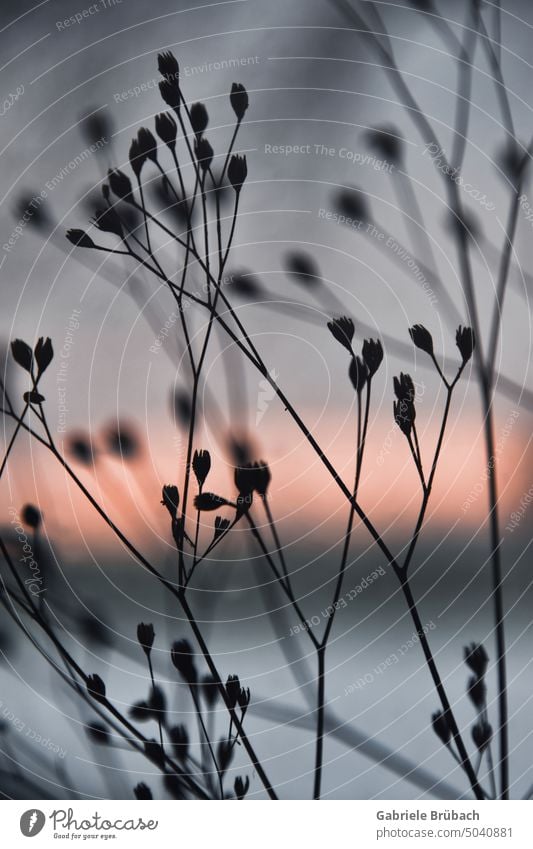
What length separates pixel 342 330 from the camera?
47 cm

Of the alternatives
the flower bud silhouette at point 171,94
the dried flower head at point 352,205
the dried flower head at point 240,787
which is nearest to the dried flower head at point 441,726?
the dried flower head at point 240,787

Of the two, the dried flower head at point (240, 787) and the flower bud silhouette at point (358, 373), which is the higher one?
the flower bud silhouette at point (358, 373)

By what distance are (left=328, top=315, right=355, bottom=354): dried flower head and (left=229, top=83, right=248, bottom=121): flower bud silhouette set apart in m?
0.16

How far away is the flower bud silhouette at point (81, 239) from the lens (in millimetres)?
477

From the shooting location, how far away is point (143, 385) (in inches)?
18.6

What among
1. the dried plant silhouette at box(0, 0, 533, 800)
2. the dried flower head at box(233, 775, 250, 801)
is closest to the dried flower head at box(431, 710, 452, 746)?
the dried plant silhouette at box(0, 0, 533, 800)

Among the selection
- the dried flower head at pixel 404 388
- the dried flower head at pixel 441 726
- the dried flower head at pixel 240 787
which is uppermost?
the dried flower head at pixel 404 388

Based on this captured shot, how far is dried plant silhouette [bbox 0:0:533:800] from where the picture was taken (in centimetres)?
46

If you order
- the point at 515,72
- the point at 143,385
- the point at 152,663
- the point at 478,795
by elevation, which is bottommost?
the point at 478,795

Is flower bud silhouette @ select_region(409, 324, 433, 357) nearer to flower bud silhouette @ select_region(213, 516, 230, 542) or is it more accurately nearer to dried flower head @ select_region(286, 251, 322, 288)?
dried flower head @ select_region(286, 251, 322, 288)

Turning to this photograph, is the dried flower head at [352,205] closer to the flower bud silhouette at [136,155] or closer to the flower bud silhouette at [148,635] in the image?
the flower bud silhouette at [136,155]
